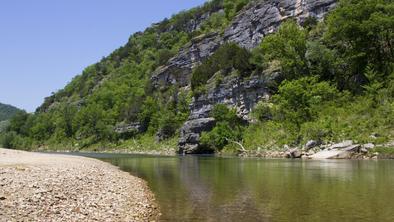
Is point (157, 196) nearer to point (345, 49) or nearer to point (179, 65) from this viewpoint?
point (345, 49)

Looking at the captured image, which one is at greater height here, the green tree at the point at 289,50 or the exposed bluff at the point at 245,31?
the exposed bluff at the point at 245,31

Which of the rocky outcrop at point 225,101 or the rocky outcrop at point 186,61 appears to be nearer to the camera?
the rocky outcrop at point 225,101

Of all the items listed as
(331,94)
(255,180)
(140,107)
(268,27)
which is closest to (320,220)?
(255,180)

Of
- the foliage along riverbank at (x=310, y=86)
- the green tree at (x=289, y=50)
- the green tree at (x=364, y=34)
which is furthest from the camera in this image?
the green tree at (x=289, y=50)

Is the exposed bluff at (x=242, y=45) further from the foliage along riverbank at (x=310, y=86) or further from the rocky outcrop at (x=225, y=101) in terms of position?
the foliage along riverbank at (x=310, y=86)

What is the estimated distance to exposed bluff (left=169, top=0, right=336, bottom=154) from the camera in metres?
97.5

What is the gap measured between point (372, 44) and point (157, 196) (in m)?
66.5

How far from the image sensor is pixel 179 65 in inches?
5915

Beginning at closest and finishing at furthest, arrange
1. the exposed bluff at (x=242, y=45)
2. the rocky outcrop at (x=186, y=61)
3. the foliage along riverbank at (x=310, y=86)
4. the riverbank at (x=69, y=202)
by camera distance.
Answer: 1. the riverbank at (x=69, y=202)
2. the foliage along riverbank at (x=310, y=86)
3. the exposed bluff at (x=242, y=45)
4. the rocky outcrop at (x=186, y=61)

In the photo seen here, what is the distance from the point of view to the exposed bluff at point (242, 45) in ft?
320

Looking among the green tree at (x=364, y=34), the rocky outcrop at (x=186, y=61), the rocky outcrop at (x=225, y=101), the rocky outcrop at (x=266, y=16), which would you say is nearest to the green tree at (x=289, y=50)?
the rocky outcrop at (x=225, y=101)

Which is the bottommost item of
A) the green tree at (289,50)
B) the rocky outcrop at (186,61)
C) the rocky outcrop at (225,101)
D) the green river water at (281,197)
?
the green river water at (281,197)

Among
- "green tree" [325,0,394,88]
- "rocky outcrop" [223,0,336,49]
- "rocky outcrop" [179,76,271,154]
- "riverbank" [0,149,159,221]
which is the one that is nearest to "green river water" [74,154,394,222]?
"riverbank" [0,149,159,221]

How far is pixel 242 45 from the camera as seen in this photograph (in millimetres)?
126125
